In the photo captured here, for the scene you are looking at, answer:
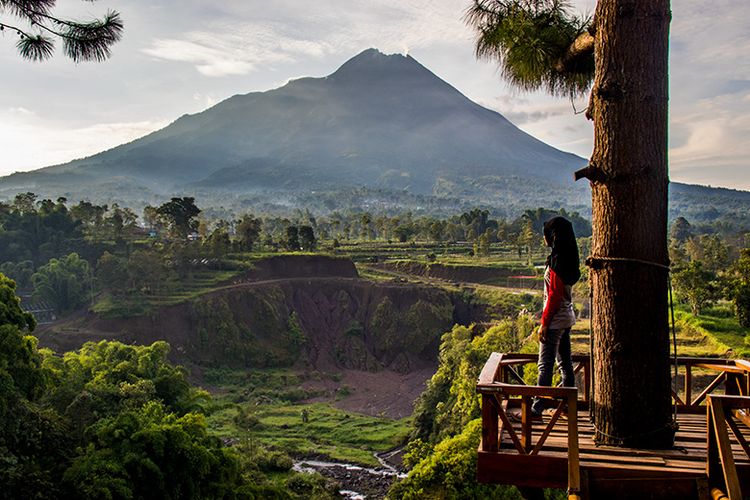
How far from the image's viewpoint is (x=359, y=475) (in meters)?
23.4

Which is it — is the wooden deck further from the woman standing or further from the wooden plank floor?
the woman standing

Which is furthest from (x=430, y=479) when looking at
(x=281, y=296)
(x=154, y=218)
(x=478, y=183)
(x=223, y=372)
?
(x=478, y=183)

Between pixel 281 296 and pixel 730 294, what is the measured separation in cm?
2962

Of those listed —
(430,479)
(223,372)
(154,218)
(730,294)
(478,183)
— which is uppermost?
(478,183)

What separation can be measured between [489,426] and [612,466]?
A: 2.33 feet

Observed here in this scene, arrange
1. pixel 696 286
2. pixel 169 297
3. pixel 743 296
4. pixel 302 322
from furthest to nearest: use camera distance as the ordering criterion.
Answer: pixel 302 322 < pixel 169 297 < pixel 696 286 < pixel 743 296

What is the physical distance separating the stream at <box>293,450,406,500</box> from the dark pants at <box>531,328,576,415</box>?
18.2m

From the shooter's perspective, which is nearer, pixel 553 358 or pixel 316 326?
pixel 553 358

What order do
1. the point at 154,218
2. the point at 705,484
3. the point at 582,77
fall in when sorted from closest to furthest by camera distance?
the point at 705,484
the point at 582,77
the point at 154,218

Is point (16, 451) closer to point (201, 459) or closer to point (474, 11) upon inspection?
point (201, 459)

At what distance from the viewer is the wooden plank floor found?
11.0 ft

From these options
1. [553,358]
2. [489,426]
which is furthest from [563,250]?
[489,426]

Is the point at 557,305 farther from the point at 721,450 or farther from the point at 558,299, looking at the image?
the point at 721,450

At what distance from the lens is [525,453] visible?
3664 millimetres
